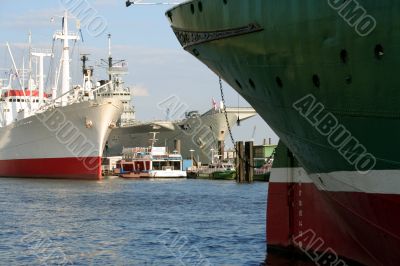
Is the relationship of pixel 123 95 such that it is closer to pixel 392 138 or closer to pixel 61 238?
pixel 61 238

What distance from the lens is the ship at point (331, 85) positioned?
36.6ft

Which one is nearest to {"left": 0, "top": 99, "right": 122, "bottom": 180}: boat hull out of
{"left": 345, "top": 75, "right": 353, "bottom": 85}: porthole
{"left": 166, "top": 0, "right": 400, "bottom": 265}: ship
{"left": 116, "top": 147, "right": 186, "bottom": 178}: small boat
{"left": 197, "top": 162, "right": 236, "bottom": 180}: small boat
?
{"left": 197, "top": 162, "right": 236, "bottom": 180}: small boat

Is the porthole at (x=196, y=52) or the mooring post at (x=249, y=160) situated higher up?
the porthole at (x=196, y=52)

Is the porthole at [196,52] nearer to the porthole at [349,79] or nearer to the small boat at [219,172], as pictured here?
the porthole at [349,79]

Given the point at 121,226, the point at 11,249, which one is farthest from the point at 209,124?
the point at 11,249

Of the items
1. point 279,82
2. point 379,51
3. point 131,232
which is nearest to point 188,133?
point 131,232

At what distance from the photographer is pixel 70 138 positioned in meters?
70.2

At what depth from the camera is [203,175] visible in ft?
278

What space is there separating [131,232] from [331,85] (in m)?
13.8

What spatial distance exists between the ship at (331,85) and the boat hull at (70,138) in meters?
54.2

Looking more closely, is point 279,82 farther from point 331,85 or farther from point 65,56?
point 65,56

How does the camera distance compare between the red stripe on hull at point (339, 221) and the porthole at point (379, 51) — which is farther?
the red stripe on hull at point (339, 221)

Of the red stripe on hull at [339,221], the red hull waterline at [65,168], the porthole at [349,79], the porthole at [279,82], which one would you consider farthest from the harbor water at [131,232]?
the red hull waterline at [65,168]

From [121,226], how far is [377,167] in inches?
620
